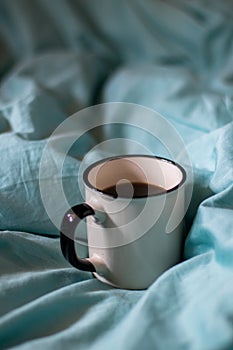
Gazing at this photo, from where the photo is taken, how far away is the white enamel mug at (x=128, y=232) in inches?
18.4

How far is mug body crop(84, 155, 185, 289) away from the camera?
47 centimetres

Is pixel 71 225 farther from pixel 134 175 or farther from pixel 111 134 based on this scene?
pixel 111 134

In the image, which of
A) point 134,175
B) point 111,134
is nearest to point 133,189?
point 134,175

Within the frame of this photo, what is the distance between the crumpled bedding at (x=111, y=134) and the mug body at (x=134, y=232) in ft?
0.06

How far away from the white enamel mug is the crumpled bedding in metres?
0.02

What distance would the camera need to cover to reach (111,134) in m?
0.72

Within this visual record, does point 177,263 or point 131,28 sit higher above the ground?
point 131,28

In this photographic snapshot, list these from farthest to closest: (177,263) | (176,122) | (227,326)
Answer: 1. (176,122)
2. (177,263)
3. (227,326)

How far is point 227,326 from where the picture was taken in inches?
15.3

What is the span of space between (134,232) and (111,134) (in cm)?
27

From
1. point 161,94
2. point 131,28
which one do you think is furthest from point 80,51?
point 161,94

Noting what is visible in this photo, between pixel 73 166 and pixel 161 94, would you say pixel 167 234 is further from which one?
pixel 161 94

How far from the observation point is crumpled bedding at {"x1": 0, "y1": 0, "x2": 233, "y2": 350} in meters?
0.42

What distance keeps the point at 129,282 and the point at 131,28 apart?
526 millimetres
